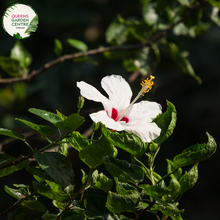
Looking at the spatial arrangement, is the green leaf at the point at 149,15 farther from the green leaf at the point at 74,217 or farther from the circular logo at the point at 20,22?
the green leaf at the point at 74,217

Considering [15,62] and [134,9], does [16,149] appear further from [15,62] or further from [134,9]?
[134,9]

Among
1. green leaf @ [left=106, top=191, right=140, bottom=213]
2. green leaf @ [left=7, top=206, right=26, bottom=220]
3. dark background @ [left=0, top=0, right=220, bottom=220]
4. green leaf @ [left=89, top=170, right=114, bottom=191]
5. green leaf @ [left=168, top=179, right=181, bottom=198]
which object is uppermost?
green leaf @ [left=106, top=191, right=140, bottom=213]

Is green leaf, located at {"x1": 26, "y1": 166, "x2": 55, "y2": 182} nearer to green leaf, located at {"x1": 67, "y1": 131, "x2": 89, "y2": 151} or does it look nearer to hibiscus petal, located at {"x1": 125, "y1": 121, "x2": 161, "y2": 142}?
green leaf, located at {"x1": 67, "y1": 131, "x2": 89, "y2": 151}

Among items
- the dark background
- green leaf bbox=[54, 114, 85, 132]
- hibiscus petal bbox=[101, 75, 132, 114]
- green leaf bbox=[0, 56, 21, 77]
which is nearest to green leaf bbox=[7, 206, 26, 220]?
green leaf bbox=[54, 114, 85, 132]

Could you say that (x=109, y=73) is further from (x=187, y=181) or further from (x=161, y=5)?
(x=187, y=181)

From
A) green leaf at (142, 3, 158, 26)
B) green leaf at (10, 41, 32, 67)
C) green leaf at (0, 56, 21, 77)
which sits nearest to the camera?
green leaf at (0, 56, 21, 77)

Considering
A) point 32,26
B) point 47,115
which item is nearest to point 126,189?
point 47,115
